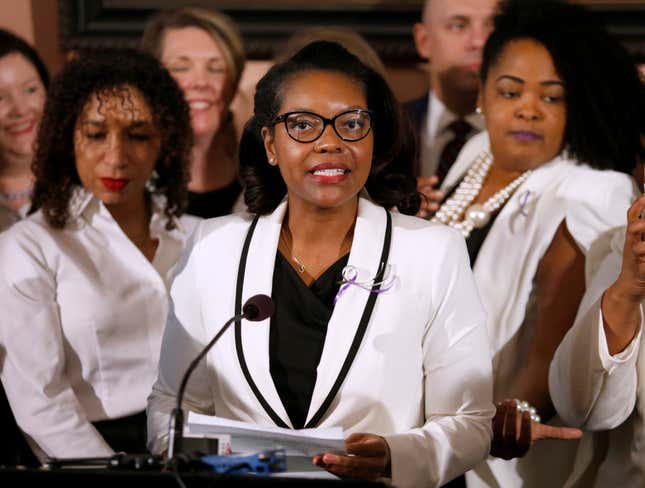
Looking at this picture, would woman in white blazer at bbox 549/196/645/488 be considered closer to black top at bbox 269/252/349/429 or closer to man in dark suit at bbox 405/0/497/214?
black top at bbox 269/252/349/429

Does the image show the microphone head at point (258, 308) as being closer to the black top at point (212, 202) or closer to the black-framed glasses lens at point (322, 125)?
the black-framed glasses lens at point (322, 125)

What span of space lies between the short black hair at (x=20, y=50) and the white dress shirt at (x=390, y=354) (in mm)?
1587

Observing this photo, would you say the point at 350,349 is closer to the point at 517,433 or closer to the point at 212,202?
the point at 517,433

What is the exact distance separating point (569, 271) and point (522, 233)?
17 cm

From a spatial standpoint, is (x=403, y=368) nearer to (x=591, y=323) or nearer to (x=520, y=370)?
(x=591, y=323)

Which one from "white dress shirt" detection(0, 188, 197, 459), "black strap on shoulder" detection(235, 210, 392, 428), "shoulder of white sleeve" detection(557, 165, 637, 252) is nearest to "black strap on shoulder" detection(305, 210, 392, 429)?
"black strap on shoulder" detection(235, 210, 392, 428)

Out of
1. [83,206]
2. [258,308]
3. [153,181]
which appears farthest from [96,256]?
[258,308]

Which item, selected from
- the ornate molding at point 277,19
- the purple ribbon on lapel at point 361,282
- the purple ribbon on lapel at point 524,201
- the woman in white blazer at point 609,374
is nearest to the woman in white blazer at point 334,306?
the purple ribbon on lapel at point 361,282

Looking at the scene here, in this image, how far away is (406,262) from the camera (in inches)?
88.1

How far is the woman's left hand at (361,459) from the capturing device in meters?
1.92

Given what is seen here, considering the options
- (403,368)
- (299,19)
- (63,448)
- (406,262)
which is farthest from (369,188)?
(299,19)

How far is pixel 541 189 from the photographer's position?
117 inches

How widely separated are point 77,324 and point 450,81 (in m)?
1.50

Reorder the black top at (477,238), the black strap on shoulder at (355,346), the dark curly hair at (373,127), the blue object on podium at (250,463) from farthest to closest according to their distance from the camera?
the black top at (477,238) → the dark curly hair at (373,127) → the black strap on shoulder at (355,346) → the blue object on podium at (250,463)
